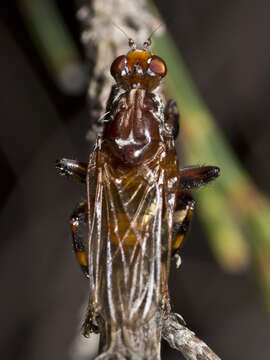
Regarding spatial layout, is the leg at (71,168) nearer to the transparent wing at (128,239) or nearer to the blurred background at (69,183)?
the transparent wing at (128,239)

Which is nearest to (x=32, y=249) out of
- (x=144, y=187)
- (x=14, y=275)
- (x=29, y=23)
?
(x=14, y=275)

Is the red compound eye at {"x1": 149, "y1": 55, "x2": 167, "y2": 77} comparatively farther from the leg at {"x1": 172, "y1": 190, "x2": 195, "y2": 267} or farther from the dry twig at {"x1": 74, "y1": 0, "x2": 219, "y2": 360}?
the leg at {"x1": 172, "y1": 190, "x2": 195, "y2": 267}

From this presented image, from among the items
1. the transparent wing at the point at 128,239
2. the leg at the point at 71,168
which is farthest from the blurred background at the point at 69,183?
the transparent wing at the point at 128,239

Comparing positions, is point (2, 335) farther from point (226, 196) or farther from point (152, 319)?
point (152, 319)

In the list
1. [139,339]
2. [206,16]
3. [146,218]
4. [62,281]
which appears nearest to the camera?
[139,339]

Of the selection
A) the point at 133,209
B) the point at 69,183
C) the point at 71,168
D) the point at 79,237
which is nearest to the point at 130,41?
the point at 71,168

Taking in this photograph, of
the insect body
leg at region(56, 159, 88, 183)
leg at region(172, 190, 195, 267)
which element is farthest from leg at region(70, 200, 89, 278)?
leg at region(172, 190, 195, 267)

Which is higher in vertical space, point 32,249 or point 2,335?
point 32,249
